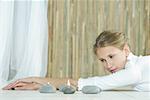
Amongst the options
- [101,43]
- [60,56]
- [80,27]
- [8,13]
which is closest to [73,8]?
[80,27]

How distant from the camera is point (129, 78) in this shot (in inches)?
64.9

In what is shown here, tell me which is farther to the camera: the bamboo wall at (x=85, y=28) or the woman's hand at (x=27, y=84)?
the bamboo wall at (x=85, y=28)

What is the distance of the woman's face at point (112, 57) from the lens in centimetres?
174

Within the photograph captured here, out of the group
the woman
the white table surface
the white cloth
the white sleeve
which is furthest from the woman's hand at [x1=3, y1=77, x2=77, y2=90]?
the white cloth

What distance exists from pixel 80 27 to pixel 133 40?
43 cm

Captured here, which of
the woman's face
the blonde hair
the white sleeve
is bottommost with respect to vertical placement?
the white sleeve

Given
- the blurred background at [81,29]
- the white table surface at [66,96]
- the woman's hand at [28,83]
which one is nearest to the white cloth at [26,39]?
the blurred background at [81,29]

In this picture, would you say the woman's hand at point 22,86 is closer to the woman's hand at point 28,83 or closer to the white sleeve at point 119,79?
the woman's hand at point 28,83

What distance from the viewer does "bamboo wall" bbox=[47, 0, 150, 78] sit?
286 cm

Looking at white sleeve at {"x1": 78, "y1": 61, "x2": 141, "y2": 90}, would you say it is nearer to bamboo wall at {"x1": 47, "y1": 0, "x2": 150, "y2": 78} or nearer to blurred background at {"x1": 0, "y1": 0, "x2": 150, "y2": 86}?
blurred background at {"x1": 0, "y1": 0, "x2": 150, "y2": 86}

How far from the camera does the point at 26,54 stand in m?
2.60

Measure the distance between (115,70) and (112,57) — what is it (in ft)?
0.22

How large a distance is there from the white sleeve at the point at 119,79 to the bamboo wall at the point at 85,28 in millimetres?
1171

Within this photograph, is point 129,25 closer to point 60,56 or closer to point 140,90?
point 60,56
